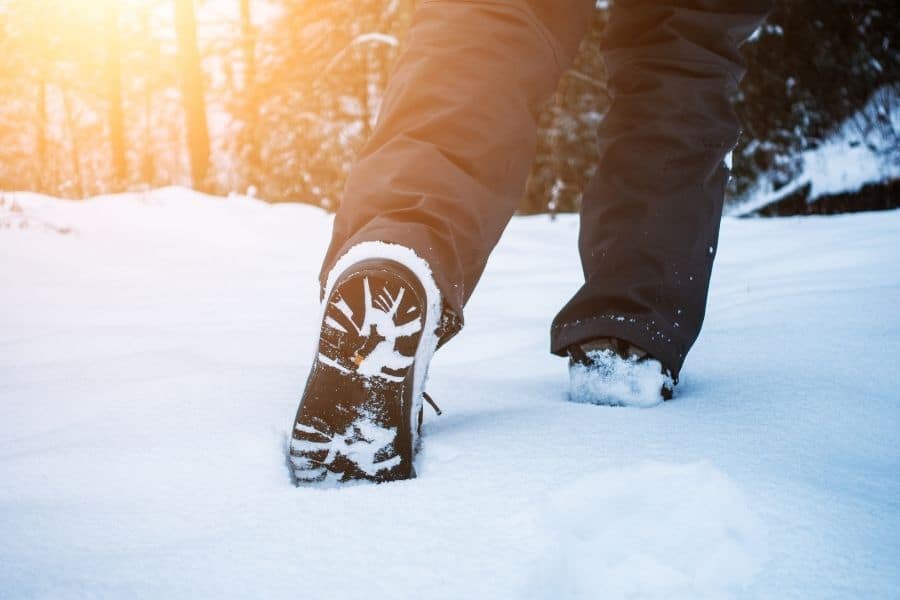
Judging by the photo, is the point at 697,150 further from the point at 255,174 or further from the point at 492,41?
the point at 255,174

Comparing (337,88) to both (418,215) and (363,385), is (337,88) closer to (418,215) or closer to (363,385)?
(418,215)

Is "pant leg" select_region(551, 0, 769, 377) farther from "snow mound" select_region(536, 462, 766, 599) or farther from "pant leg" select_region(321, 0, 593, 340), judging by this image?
"snow mound" select_region(536, 462, 766, 599)

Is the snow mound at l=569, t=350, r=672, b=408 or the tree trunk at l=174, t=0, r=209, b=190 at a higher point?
the tree trunk at l=174, t=0, r=209, b=190

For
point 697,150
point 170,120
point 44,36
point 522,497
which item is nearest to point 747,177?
point 697,150

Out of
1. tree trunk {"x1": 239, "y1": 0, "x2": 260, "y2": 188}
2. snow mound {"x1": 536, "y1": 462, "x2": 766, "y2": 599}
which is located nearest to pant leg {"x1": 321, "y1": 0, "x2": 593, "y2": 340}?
snow mound {"x1": 536, "y1": 462, "x2": 766, "y2": 599}

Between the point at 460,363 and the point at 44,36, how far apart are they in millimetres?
16718

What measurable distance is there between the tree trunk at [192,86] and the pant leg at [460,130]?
8.07m

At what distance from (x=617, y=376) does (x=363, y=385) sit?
36cm

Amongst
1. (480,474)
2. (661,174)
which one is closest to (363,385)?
(480,474)

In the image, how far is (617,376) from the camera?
34.5 inches

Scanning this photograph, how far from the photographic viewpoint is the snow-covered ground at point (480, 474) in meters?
0.50

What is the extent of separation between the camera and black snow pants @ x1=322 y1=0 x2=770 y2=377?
795 mm

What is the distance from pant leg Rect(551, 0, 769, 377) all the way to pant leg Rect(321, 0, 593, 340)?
0.54 ft

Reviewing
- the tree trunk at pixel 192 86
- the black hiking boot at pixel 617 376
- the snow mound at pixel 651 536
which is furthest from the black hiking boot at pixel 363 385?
the tree trunk at pixel 192 86
